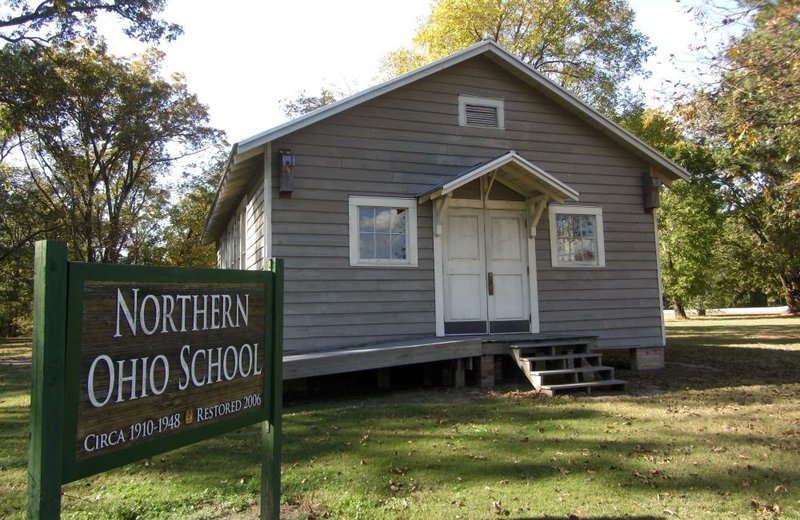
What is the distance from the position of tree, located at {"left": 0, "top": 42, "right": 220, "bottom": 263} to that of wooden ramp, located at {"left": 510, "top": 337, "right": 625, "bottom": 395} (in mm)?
17005

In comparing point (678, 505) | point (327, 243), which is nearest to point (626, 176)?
point (327, 243)

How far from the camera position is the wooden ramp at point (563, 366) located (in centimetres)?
759

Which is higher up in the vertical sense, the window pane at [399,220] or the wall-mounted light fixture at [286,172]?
the wall-mounted light fixture at [286,172]

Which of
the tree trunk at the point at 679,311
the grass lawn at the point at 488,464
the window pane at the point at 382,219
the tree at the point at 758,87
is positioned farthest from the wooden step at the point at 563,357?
the tree trunk at the point at 679,311

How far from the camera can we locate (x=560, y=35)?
76.9 feet

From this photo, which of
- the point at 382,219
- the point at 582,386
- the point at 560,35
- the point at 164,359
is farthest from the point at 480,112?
the point at 560,35

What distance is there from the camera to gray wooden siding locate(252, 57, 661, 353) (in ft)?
27.1

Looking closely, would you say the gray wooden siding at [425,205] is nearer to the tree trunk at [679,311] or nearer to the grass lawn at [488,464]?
the grass lawn at [488,464]

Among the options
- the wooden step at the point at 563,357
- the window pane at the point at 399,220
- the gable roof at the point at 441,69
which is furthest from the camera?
the window pane at the point at 399,220

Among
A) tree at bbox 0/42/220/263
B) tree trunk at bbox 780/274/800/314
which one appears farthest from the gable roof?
tree trunk at bbox 780/274/800/314

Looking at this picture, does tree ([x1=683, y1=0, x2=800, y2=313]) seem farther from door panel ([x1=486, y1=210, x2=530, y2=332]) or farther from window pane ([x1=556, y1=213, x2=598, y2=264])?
door panel ([x1=486, y1=210, x2=530, y2=332])

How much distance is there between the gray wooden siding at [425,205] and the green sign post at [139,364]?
5.04 m

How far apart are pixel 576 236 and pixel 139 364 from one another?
28.7 feet

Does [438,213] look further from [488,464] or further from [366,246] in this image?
[488,464]
